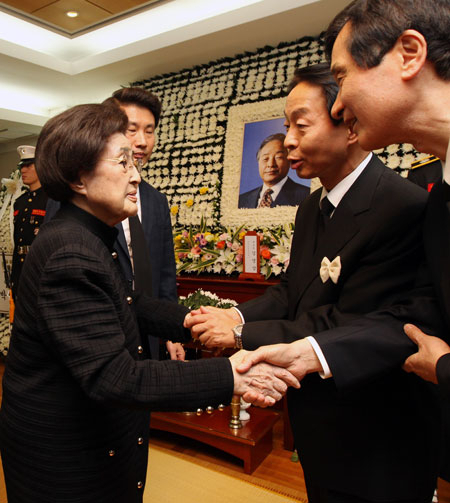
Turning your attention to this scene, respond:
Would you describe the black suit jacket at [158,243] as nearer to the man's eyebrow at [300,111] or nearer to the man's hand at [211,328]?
the man's hand at [211,328]

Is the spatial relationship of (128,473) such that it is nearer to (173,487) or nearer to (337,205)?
(337,205)

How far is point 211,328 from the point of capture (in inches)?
64.6

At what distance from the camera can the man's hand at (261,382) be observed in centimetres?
122

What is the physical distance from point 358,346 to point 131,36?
4472 mm

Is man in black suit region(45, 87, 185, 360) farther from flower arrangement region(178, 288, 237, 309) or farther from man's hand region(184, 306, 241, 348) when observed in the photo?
flower arrangement region(178, 288, 237, 309)

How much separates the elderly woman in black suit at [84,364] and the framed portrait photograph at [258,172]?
9.47 ft

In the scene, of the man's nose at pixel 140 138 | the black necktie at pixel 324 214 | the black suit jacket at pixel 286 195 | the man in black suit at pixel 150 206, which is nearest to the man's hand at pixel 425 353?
the black necktie at pixel 324 214

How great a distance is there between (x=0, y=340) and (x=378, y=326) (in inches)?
229

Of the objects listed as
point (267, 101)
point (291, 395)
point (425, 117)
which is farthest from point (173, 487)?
point (267, 101)

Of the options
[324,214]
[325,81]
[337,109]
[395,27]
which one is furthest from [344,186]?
[395,27]

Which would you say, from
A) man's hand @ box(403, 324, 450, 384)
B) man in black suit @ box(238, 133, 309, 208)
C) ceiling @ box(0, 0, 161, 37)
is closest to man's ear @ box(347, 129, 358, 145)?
man's hand @ box(403, 324, 450, 384)

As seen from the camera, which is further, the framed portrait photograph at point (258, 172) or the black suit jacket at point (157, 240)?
the framed portrait photograph at point (258, 172)

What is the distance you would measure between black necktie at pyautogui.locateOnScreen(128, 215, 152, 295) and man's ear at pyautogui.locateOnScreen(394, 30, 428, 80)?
1442 mm

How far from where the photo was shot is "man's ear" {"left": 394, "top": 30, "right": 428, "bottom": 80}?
996 mm
